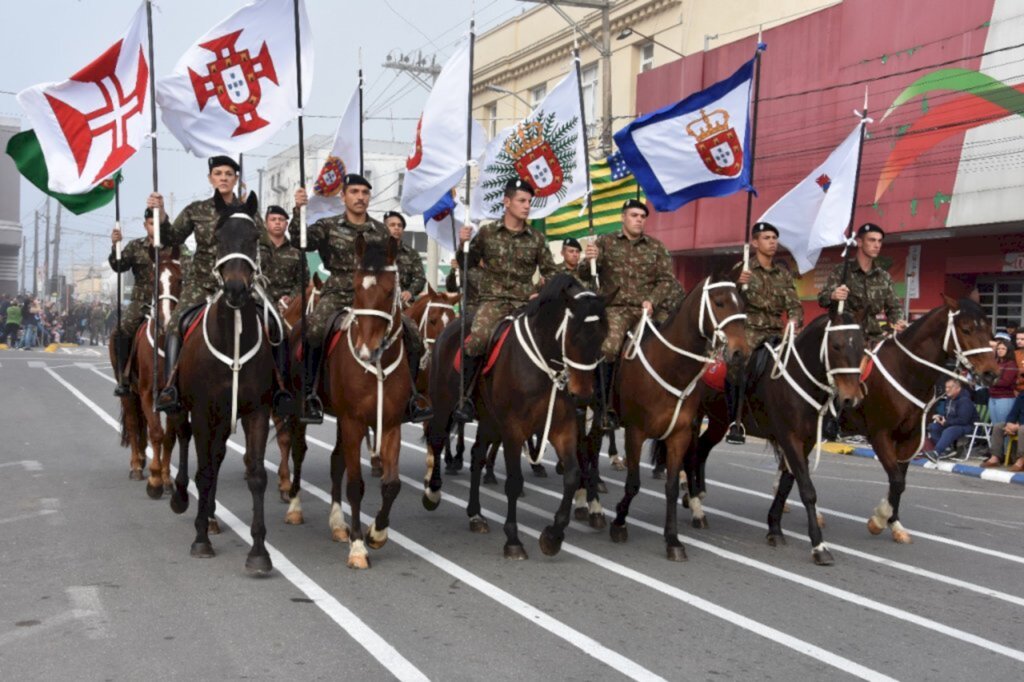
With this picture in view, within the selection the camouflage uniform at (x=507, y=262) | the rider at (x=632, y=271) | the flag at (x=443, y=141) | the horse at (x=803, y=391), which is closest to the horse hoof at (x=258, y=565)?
the camouflage uniform at (x=507, y=262)

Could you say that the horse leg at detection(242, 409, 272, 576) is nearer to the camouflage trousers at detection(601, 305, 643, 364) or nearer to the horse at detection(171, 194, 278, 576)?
the horse at detection(171, 194, 278, 576)

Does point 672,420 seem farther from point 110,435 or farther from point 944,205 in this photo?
point 944,205

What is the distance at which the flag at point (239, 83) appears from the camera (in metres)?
9.59

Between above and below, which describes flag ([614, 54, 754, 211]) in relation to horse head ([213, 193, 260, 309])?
above

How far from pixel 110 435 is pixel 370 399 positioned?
9724 millimetres

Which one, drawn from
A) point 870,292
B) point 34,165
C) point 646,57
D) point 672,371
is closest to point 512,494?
point 672,371

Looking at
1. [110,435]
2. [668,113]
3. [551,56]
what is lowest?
[110,435]

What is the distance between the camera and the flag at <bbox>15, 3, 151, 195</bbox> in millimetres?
10016

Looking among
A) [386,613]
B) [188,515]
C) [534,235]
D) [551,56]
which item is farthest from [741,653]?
[551,56]

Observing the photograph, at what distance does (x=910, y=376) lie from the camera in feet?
33.5

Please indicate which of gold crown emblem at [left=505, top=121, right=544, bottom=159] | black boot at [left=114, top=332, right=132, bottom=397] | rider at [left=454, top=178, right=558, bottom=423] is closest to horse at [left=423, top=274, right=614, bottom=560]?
rider at [left=454, top=178, right=558, bottom=423]

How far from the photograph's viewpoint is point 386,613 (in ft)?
22.9

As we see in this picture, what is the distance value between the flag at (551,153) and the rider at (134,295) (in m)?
3.83

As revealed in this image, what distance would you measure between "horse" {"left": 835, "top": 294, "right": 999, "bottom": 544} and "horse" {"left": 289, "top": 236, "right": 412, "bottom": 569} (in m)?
3.63
